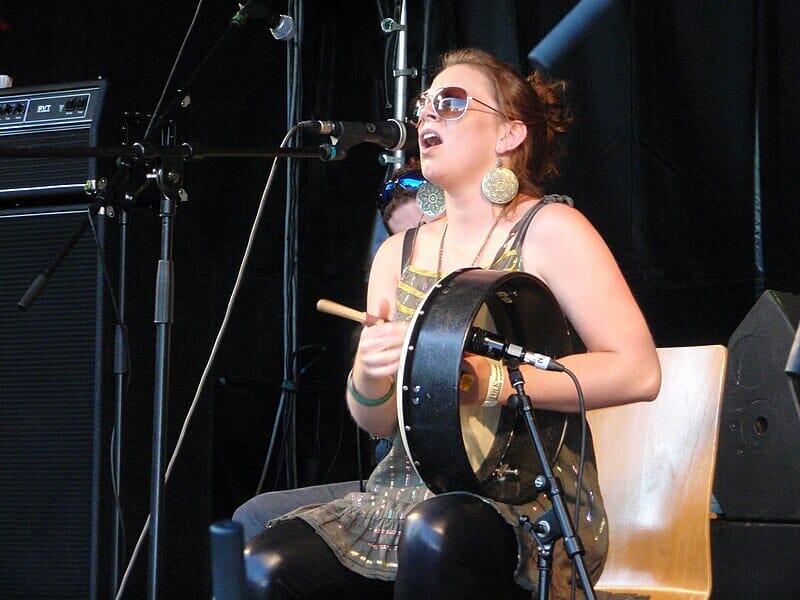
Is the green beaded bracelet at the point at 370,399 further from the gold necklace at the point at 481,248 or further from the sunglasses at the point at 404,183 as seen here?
the sunglasses at the point at 404,183

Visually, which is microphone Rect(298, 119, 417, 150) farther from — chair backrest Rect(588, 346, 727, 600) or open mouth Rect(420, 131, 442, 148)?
chair backrest Rect(588, 346, 727, 600)

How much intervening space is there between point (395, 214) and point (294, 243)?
1.88 ft

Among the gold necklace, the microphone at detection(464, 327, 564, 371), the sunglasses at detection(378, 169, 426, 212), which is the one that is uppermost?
the sunglasses at detection(378, 169, 426, 212)

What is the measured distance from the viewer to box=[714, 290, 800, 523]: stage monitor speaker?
239cm

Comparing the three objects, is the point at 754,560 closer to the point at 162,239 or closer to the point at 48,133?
the point at 162,239

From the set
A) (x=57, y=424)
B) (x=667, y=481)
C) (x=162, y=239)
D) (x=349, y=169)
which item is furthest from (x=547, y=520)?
(x=349, y=169)

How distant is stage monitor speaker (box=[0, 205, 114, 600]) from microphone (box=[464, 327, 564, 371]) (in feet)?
4.78

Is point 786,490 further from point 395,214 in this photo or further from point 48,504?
point 48,504

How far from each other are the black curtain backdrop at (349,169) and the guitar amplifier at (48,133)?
0.22 feet

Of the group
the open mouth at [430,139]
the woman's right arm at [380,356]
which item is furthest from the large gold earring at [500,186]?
the woman's right arm at [380,356]

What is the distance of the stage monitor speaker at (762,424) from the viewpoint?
239 centimetres

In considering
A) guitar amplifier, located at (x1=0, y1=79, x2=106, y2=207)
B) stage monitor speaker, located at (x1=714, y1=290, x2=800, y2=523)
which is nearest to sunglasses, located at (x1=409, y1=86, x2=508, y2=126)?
stage monitor speaker, located at (x1=714, y1=290, x2=800, y2=523)

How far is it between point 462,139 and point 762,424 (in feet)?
3.41

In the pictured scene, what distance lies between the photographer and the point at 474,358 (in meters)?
1.58
